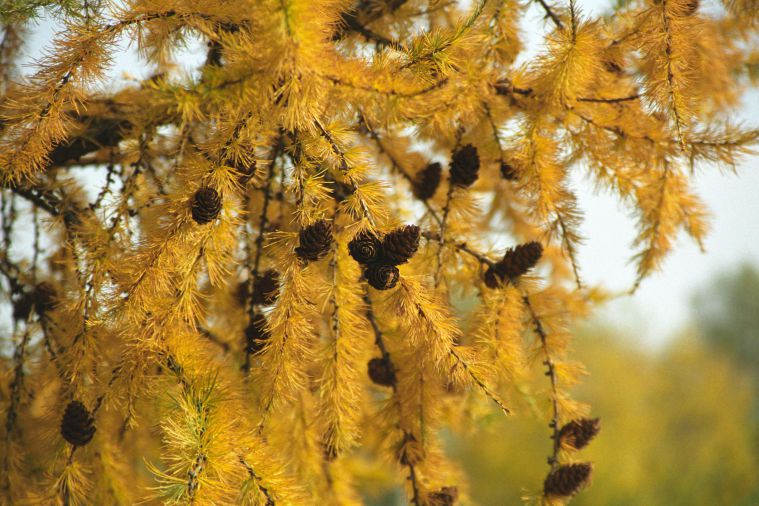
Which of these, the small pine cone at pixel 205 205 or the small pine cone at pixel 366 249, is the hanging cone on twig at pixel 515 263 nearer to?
the small pine cone at pixel 366 249

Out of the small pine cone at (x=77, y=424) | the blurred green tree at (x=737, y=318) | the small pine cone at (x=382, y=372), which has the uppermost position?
the blurred green tree at (x=737, y=318)

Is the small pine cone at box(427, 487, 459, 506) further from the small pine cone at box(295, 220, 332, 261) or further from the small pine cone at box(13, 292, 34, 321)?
the small pine cone at box(13, 292, 34, 321)

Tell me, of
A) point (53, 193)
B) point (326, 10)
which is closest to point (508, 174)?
point (326, 10)

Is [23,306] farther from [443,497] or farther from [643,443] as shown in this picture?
[643,443]

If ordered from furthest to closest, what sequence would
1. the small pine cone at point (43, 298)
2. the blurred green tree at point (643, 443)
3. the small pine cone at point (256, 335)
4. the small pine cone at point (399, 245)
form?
1. the blurred green tree at point (643, 443)
2. the small pine cone at point (43, 298)
3. the small pine cone at point (256, 335)
4. the small pine cone at point (399, 245)

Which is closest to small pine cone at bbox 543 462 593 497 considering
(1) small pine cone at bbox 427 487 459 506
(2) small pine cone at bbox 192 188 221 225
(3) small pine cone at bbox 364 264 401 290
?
(1) small pine cone at bbox 427 487 459 506

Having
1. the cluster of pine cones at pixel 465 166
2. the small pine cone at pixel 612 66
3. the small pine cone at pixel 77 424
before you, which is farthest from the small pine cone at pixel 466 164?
the small pine cone at pixel 77 424

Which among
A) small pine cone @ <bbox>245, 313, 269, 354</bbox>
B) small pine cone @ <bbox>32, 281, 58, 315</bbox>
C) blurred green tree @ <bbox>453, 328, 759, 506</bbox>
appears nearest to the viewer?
small pine cone @ <bbox>245, 313, 269, 354</bbox>
